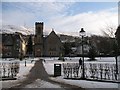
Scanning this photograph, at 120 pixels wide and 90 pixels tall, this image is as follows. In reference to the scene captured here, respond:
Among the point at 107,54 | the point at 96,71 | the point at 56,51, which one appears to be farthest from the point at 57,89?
the point at 56,51

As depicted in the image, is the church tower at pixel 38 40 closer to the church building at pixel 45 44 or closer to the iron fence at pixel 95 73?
the church building at pixel 45 44

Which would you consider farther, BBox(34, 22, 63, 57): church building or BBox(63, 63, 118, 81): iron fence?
BBox(34, 22, 63, 57): church building

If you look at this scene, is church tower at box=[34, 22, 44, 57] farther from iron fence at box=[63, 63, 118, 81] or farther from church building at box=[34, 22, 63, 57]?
iron fence at box=[63, 63, 118, 81]

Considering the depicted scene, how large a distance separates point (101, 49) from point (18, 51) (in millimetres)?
34056

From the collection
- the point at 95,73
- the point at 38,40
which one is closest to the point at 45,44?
the point at 38,40

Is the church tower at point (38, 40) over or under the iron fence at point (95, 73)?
over

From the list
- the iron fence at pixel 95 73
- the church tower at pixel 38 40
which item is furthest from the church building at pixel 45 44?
the iron fence at pixel 95 73

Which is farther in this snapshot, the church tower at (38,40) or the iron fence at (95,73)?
the church tower at (38,40)

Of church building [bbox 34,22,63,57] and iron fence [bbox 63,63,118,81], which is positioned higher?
church building [bbox 34,22,63,57]

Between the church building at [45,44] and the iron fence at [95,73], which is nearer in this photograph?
the iron fence at [95,73]

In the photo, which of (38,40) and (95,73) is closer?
(95,73)

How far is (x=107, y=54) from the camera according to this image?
6669cm

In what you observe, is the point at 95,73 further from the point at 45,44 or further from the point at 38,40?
the point at 45,44

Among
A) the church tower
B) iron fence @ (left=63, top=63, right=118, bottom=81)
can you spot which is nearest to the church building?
the church tower
